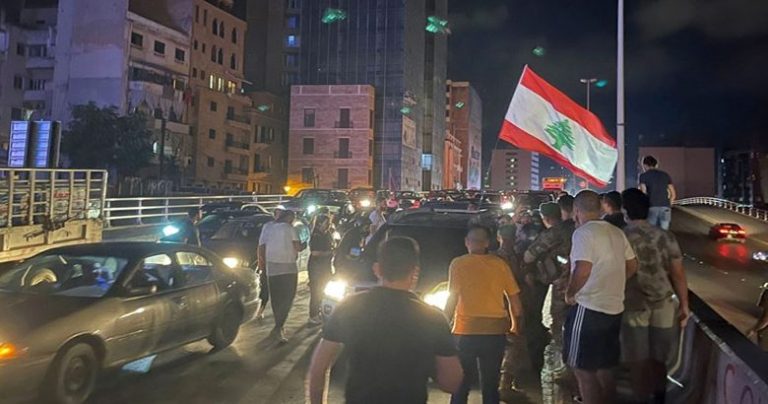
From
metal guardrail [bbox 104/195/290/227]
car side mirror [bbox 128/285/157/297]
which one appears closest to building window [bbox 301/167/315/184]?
metal guardrail [bbox 104/195/290/227]

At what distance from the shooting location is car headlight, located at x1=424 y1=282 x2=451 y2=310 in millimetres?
6656

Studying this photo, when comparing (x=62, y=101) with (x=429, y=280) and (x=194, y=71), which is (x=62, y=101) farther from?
(x=429, y=280)

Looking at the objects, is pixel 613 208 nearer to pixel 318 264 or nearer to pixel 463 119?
pixel 318 264

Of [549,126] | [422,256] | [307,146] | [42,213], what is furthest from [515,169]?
[422,256]

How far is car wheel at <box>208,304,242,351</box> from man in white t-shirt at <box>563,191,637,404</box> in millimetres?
4863

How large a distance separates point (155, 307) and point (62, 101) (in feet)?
175

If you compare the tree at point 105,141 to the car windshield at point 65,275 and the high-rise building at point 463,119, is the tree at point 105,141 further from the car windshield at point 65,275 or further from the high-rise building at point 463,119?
the high-rise building at point 463,119

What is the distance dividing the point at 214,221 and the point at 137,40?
41.6 m

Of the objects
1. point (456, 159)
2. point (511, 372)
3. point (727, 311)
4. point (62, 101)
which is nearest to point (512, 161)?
point (456, 159)

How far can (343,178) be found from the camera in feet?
226

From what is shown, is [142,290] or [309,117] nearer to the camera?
[142,290]

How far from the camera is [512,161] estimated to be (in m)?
137

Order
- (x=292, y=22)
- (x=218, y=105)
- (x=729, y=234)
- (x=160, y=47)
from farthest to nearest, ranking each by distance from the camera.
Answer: (x=292, y=22) < (x=218, y=105) < (x=160, y=47) < (x=729, y=234)

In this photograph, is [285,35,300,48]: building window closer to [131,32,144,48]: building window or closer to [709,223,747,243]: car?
[131,32,144,48]: building window
